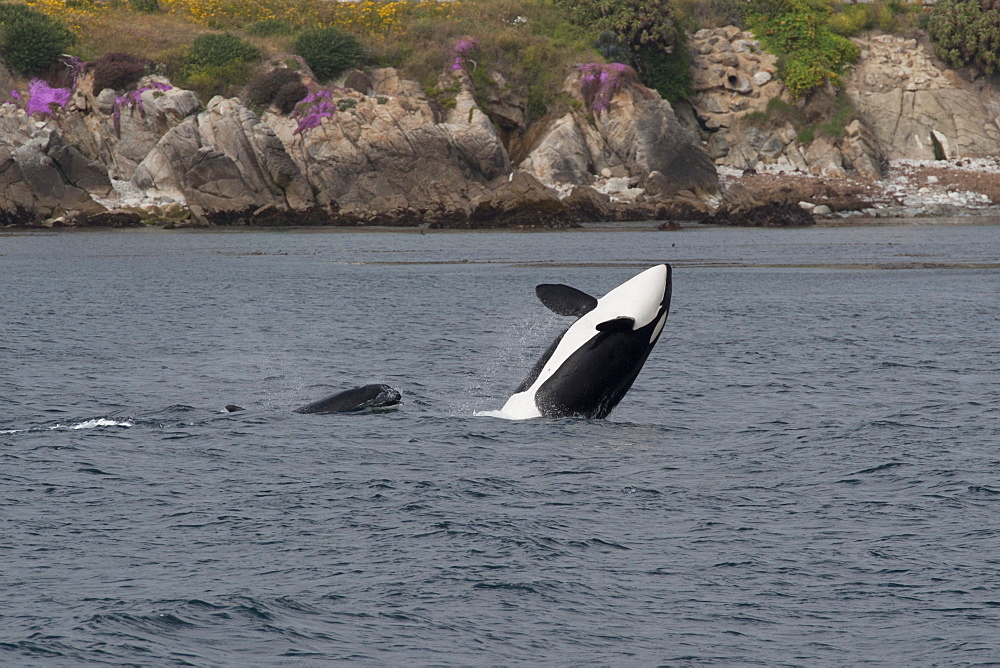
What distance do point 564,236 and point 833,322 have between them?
119ft

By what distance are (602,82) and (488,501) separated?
245 ft

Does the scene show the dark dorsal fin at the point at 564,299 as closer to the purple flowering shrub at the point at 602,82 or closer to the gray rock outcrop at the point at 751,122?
the purple flowering shrub at the point at 602,82

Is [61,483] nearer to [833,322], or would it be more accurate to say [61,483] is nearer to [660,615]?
[660,615]

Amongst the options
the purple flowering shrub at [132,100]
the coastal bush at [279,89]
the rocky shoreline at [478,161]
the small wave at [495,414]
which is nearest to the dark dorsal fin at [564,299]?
Answer: the small wave at [495,414]

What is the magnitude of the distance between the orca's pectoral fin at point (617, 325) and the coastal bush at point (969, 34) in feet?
287

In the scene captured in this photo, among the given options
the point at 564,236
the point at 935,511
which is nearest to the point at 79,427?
the point at 935,511

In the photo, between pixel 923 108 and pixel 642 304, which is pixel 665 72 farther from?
pixel 642 304

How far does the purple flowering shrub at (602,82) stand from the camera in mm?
83500

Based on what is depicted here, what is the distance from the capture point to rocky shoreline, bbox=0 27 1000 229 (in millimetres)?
72125

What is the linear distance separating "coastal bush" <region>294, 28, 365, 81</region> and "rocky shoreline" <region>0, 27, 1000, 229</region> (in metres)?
2.48

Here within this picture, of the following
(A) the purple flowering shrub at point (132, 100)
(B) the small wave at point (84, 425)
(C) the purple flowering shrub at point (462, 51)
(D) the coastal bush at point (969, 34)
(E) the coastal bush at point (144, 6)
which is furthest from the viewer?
(E) the coastal bush at point (144, 6)

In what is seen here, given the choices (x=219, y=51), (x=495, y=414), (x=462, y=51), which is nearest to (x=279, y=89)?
(x=219, y=51)

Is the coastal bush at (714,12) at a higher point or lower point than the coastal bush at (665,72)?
higher

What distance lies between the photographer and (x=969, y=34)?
9238cm
